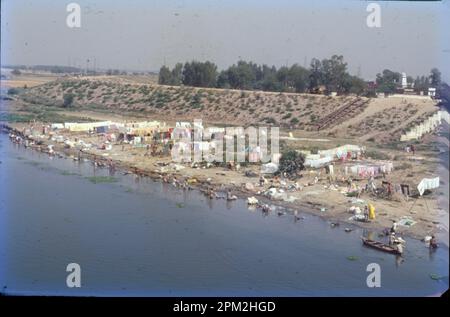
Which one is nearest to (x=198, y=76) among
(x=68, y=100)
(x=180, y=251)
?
(x=68, y=100)

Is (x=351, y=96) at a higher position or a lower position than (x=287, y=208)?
higher

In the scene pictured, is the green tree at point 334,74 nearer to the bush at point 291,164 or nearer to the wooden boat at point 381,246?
the bush at point 291,164

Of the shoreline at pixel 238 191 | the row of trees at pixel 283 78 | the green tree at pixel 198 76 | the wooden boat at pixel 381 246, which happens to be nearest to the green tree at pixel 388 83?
the row of trees at pixel 283 78

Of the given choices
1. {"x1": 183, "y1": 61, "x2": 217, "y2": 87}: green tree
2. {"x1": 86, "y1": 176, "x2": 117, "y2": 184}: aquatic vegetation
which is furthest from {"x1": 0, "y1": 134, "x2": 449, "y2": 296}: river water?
{"x1": 183, "y1": 61, "x2": 217, "y2": 87}: green tree

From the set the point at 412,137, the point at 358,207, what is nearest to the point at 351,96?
the point at 412,137

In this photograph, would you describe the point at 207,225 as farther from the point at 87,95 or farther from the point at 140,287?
the point at 87,95

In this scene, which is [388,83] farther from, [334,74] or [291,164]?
[291,164]
